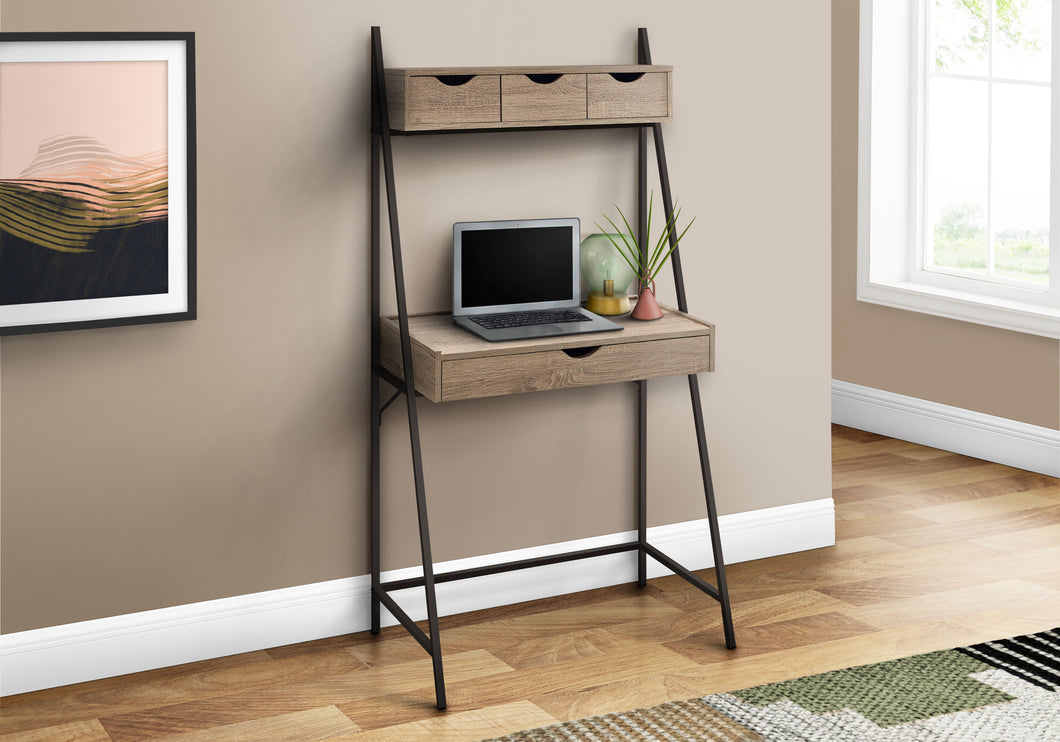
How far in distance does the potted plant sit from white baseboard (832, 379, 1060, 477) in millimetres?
1828

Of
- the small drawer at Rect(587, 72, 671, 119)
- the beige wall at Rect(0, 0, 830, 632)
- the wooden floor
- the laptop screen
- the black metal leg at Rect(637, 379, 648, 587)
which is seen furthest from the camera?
the black metal leg at Rect(637, 379, 648, 587)

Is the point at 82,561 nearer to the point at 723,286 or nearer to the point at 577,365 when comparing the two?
the point at 577,365

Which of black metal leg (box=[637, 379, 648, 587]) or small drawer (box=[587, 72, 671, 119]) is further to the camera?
black metal leg (box=[637, 379, 648, 587])

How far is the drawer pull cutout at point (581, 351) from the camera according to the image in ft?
9.83

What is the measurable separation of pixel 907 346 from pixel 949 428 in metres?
0.37

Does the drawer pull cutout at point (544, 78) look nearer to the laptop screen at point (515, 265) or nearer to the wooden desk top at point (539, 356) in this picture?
the laptop screen at point (515, 265)

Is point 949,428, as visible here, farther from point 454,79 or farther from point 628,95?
point 454,79

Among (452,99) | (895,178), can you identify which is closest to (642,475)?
(452,99)

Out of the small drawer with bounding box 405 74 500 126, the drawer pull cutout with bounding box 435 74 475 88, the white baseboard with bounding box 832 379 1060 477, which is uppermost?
the drawer pull cutout with bounding box 435 74 475 88

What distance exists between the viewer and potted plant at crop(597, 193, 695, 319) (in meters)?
3.22

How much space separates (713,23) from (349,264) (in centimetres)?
122

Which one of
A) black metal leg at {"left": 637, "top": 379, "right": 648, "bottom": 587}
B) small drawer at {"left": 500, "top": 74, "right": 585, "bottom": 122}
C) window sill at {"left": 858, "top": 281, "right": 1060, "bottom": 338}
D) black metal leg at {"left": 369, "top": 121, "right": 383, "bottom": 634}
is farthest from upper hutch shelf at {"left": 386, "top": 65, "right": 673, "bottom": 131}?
window sill at {"left": 858, "top": 281, "right": 1060, "bottom": 338}

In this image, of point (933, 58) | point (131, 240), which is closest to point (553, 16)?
point (131, 240)

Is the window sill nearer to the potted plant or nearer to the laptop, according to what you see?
the potted plant
